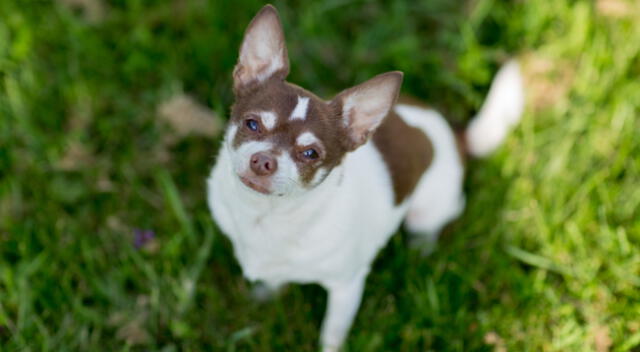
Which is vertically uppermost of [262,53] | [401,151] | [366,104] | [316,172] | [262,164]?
[262,53]

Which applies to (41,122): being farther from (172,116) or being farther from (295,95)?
(295,95)

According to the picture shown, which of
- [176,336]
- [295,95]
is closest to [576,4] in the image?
[295,95]

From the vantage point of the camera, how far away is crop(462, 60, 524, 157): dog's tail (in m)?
3.54

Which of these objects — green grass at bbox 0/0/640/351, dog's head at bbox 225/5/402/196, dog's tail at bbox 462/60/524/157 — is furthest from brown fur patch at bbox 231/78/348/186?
dog's tail at bbox 462/60/524/157

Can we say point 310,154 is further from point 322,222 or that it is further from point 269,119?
point 322,222

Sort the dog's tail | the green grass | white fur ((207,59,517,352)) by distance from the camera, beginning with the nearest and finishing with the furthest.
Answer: white fur ((207,59,517,352)), the green grass, the dog's tail

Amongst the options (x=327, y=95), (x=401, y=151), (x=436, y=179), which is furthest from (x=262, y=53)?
(x=327, y=95)

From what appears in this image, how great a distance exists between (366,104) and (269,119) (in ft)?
1.34

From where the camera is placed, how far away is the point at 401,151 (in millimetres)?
3004

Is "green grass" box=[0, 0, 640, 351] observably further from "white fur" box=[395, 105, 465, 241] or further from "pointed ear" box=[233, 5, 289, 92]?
"pointed ear" box=[233, 5, 289, 92]

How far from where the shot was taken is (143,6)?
14.3ft

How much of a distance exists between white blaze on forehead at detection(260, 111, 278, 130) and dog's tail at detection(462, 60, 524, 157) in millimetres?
1632

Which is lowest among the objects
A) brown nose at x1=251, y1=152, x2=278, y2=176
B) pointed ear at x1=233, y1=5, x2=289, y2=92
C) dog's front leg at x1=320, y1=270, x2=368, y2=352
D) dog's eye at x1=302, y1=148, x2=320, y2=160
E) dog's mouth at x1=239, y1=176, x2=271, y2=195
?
dog's front leg at x1=320, y1=270, x2=368, y2=352

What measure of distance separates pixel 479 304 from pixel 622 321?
0.72 m
